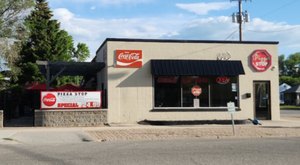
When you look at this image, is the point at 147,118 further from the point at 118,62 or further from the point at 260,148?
the point at 260,148

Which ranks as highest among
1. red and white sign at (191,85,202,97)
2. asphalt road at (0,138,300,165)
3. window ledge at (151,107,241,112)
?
red and white sign at (191,85,202,97)

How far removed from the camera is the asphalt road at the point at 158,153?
431 inches

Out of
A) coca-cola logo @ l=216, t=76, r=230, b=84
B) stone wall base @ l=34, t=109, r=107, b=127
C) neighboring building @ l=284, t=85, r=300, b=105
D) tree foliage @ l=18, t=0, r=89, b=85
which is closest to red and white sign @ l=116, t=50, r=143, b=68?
stone wall base @ l=34, t=109, r=107, b=127

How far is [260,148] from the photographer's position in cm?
1359

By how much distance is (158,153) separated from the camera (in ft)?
40.7

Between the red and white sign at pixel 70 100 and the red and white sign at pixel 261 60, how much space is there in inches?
367

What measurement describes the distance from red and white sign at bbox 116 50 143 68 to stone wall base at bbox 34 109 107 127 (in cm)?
307

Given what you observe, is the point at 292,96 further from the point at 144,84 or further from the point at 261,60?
the point at 144,84

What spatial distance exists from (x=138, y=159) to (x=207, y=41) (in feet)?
52.9

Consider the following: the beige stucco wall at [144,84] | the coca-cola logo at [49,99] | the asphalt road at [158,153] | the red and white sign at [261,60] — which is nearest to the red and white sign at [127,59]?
the beige stucco wall at [144,84]

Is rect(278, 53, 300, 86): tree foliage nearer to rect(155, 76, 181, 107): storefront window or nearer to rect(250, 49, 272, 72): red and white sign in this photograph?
rect(250, 49, 272, 72): red and white sign

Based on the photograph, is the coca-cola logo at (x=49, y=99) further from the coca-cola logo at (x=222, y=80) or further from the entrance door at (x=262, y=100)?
the entrance door at (x=262, y=100)

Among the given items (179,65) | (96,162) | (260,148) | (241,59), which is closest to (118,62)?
(179,65)

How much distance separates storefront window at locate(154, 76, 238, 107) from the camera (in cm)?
2566
